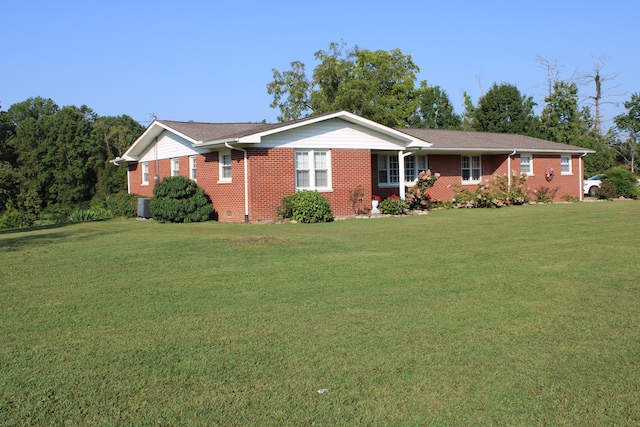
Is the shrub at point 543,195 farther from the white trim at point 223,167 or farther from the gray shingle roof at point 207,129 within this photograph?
the white trim at point 223,167

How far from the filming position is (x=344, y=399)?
405cm

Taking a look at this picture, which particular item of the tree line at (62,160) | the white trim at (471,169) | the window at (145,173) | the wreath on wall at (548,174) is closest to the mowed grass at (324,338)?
the white trim at (471,169)

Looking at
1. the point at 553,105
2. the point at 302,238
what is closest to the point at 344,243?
the point at 302,238

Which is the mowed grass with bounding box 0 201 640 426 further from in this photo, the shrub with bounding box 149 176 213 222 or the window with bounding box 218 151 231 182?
the window with bounding box 218 151 231 182

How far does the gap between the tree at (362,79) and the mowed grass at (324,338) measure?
122 ft

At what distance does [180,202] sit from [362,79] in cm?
2890

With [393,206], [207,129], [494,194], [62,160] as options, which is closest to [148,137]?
[207,129]

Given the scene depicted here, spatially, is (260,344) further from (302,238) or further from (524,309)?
(302,238)

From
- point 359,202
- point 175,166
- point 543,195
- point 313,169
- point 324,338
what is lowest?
point 324,338

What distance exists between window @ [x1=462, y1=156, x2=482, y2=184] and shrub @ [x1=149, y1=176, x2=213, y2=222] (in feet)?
41.7

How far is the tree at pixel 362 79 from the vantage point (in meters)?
47.0

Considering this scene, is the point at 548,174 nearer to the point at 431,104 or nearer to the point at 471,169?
the point at 471,169

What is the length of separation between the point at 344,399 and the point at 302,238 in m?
9.13

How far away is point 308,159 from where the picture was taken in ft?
66.2
